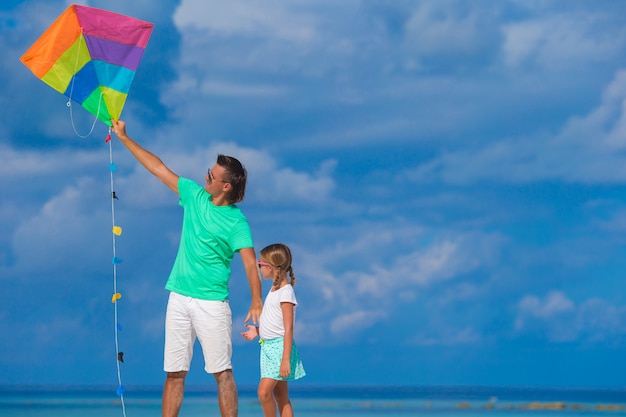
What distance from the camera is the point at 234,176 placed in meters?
5.57

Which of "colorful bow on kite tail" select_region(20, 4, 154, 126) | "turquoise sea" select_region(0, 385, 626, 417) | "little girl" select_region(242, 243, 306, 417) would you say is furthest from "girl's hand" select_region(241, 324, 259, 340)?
"turquoise sea" select_region(0, 385, 626, 417)

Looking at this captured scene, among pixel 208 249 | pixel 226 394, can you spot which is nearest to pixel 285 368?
pixel 226 394

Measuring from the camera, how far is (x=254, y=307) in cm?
546

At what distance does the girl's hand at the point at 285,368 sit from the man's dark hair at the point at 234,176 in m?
1.05

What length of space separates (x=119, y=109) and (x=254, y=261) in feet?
4.94

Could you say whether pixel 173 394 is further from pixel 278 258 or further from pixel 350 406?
pixel 350 406

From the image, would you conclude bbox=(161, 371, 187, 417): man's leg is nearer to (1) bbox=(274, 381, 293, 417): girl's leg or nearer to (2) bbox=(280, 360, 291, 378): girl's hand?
(2) bbox=(280, 360, 291, 378): girl's hand

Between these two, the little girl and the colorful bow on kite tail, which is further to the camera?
the colorful bow on kite tail

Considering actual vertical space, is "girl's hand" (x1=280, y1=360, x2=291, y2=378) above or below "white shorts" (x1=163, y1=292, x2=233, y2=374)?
below

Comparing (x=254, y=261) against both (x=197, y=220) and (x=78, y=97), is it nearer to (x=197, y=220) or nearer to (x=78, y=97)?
(x=197, y=220)

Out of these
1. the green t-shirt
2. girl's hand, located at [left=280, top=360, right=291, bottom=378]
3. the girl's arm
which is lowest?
girl's hand, located at [left=280, top=360, right=291, bottom=378]

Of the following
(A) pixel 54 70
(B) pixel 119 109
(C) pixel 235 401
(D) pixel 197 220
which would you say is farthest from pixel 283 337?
(A) pixel 54 70

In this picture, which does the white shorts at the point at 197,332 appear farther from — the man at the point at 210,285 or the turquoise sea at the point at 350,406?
the turquoise sea at the point at 350,406

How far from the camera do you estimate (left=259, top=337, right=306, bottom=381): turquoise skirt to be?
600 cm
